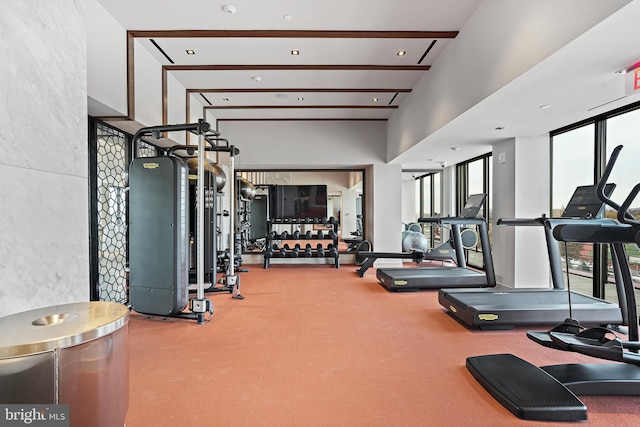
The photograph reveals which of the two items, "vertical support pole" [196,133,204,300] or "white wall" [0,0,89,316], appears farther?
"vertical support pole" [196,133,204,300]

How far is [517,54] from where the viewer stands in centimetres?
301

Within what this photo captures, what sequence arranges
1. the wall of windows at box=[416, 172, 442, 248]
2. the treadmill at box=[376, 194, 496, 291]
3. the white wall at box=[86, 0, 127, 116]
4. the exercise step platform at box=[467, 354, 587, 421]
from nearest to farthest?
the exercise step platform at box=[467, 354, 587, 421], the white wall at box=[86, 0, 127, 116], the treadmill at box=[376, 194, 496, 291], the wall of windows at box=[416, 172, 442, 248]

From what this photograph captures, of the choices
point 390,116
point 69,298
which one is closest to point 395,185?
point 390,116

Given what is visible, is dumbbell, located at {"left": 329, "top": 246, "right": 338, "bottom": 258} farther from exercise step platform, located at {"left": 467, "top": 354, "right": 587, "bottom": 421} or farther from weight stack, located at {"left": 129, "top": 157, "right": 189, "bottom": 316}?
exercise step platform, located at {"left": 467, "top": 354, "right": 587, "bottom": 421}

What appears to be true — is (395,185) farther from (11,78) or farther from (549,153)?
(11,78)

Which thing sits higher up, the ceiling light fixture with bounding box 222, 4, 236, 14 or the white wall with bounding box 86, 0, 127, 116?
the ceiling light fixture with bounding box 222, 4, 236, 14

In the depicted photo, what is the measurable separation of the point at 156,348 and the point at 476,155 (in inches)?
276

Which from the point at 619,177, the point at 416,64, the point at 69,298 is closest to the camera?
A: the point at 69,298

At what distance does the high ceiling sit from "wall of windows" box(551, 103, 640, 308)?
0.40m

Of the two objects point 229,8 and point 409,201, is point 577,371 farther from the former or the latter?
point 409,201

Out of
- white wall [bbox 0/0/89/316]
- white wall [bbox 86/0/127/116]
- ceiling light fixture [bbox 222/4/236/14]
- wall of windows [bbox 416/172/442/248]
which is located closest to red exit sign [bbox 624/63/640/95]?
ceiling light fixture [bbox 222/4/236/14]

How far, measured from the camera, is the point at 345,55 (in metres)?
4.85

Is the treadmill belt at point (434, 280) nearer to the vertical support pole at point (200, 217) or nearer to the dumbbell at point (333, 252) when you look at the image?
the dumbbell at point (333, 252)

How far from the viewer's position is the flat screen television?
8.56 metres
